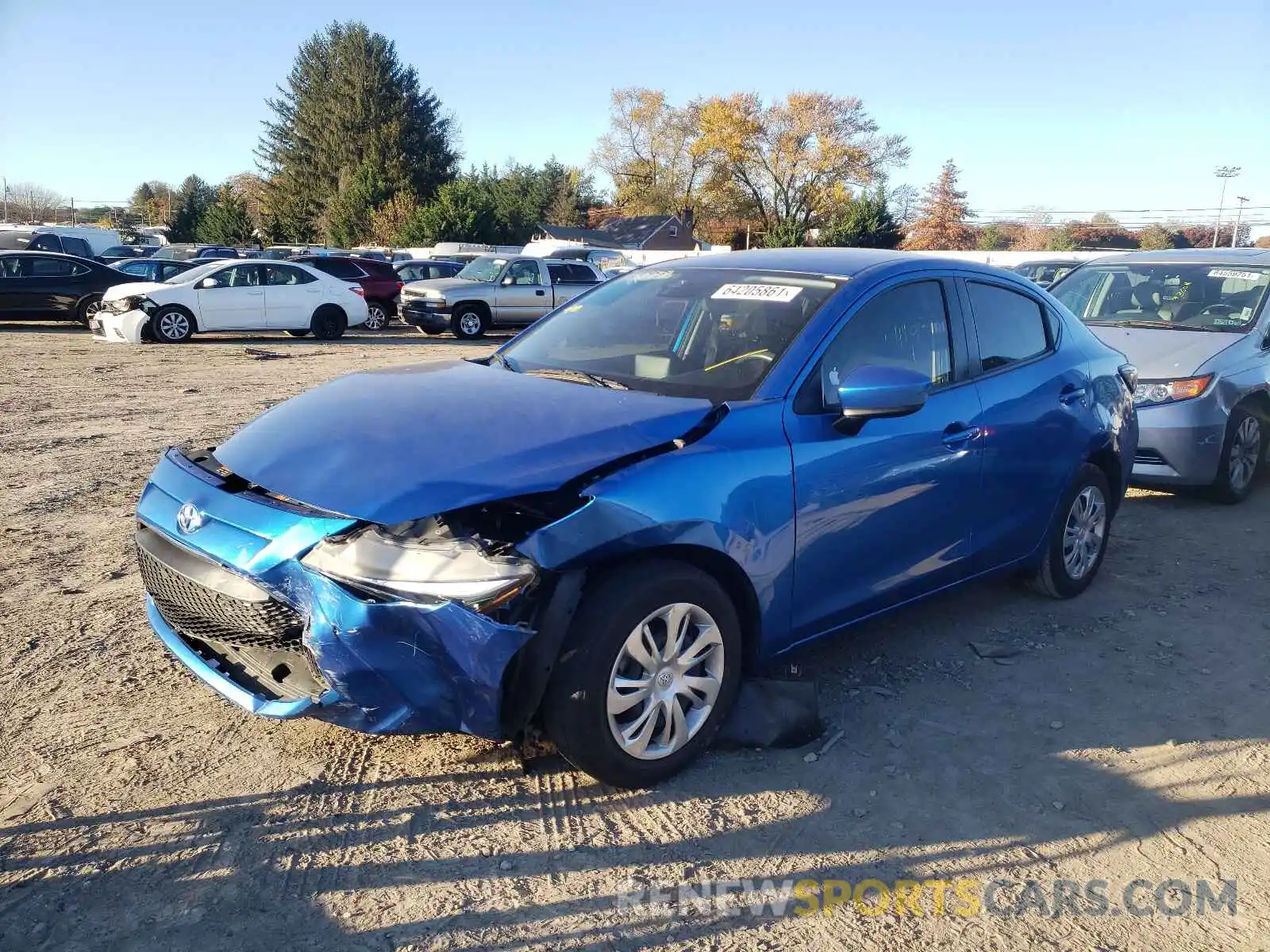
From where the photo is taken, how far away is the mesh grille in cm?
313

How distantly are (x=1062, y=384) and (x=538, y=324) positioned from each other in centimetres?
260

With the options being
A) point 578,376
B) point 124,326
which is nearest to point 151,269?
point 124,326

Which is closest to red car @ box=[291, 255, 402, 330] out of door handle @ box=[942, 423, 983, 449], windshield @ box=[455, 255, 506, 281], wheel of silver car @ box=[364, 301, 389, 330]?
wheel of silver car @ box=[364, 301, 389, 330]

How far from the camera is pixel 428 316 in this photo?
20766 millimetres

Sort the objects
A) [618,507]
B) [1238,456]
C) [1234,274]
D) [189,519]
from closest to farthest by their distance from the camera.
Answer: [618,507] → [189,519] → [1238,456] → [1234,274]

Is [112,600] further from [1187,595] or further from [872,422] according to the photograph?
[1187,595]

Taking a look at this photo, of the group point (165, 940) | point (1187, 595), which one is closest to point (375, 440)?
point (165, 940)

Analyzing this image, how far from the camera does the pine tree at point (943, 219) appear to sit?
3036 inches

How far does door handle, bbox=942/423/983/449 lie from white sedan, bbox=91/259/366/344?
53.8 ft

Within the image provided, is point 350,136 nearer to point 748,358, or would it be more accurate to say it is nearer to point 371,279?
point 371,279

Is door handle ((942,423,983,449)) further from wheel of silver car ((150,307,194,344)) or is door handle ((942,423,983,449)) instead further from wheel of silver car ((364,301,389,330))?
wheel of silver car ((364,301,389,330))

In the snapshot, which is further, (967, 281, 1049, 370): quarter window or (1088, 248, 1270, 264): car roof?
(1088, 248, 1270, 264): car roof

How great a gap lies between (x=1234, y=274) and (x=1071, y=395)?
14.0 feet

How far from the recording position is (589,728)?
310 centimetres
